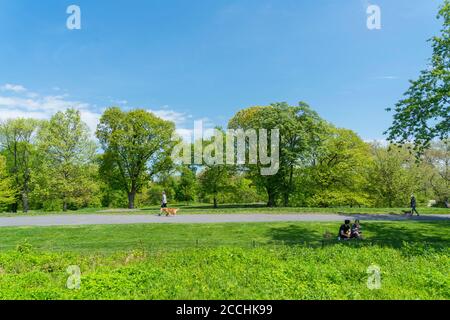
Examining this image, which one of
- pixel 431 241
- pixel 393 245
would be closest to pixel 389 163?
pixel 431 241

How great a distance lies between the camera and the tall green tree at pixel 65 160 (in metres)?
35.1

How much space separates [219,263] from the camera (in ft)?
35.9

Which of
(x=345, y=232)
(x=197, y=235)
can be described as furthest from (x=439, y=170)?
(x=197, y=235)

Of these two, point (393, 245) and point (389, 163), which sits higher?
point (389, 163)

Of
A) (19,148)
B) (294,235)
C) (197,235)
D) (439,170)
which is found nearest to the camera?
(294,235)

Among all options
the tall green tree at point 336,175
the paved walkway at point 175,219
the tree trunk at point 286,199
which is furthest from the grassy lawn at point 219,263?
the tree trunk at point 286,199

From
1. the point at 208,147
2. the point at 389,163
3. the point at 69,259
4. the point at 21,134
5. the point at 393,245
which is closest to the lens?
the point at 69,259

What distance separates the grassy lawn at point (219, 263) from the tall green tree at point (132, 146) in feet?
77.1

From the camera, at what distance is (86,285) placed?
8461 millimetres

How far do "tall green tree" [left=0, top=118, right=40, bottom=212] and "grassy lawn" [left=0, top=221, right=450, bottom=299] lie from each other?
35.2 m

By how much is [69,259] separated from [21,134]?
148 feet

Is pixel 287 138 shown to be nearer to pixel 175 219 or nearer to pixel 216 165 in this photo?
pixel 216 165

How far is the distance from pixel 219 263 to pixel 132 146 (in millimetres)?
32503
